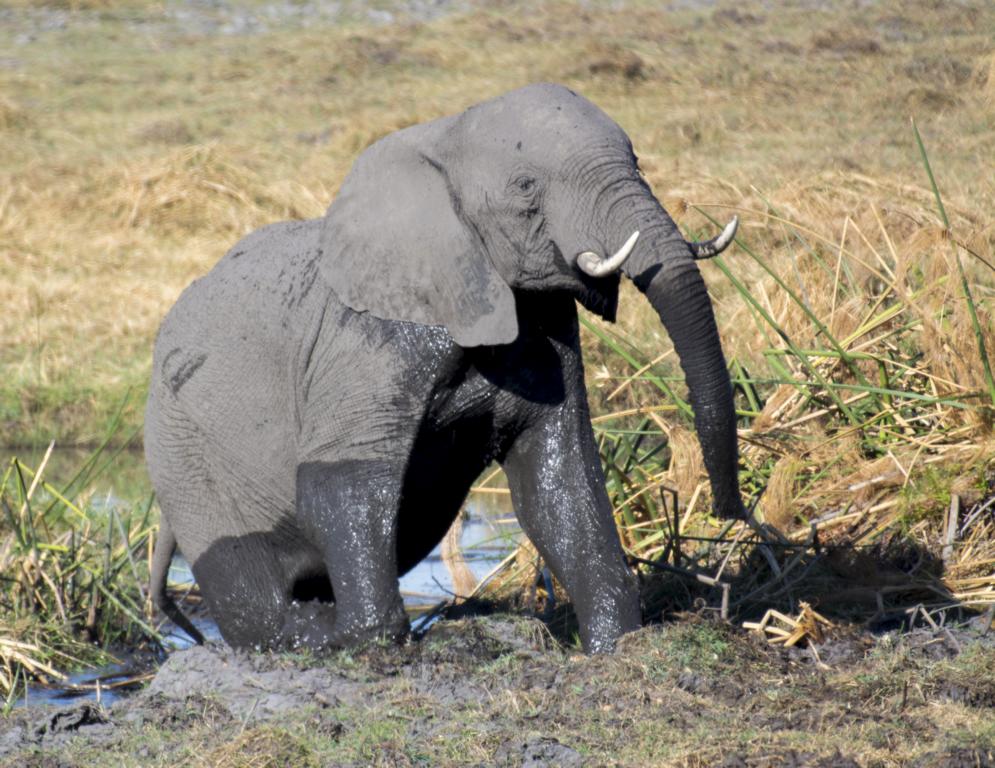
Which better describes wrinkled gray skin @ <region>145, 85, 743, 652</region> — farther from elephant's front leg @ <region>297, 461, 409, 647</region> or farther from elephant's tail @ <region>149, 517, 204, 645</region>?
elephant's tail @ <region>149, 517, 204, 645</region>

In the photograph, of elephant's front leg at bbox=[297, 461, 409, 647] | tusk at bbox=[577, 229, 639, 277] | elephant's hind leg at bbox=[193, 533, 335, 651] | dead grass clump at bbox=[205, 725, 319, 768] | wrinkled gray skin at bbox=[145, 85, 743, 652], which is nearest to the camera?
dead grass clump at bbox=[205, 725, 319, 768]

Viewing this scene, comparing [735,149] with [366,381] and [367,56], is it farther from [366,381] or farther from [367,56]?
[366,381]

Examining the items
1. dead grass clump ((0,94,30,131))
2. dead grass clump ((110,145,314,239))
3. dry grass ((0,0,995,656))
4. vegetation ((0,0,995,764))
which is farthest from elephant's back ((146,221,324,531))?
dead grass clump ((0,94,30,131))

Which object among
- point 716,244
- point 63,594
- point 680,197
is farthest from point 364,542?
point 680,197

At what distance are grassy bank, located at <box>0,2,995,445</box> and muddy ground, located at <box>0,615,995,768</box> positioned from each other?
5.41 feet

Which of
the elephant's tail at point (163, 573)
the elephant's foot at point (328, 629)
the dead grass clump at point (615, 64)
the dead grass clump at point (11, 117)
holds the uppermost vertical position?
the elephant's foot at point (328, 629)

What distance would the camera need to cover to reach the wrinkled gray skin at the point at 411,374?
15.1 ft

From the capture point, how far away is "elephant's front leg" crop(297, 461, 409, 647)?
4938 millimetres

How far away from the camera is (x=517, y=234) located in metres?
4.69

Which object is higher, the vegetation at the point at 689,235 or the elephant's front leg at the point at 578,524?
the elephant's front leg at the point at 578,524

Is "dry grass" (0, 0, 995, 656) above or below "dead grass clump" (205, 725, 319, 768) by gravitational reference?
below

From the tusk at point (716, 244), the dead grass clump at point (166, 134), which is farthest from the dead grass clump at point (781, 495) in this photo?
the dead grass clump at point (166, 134)

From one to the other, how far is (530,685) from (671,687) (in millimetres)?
376

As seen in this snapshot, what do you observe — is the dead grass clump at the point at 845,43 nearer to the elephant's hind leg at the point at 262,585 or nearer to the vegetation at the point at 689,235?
the vegetation at the point at 689,235
